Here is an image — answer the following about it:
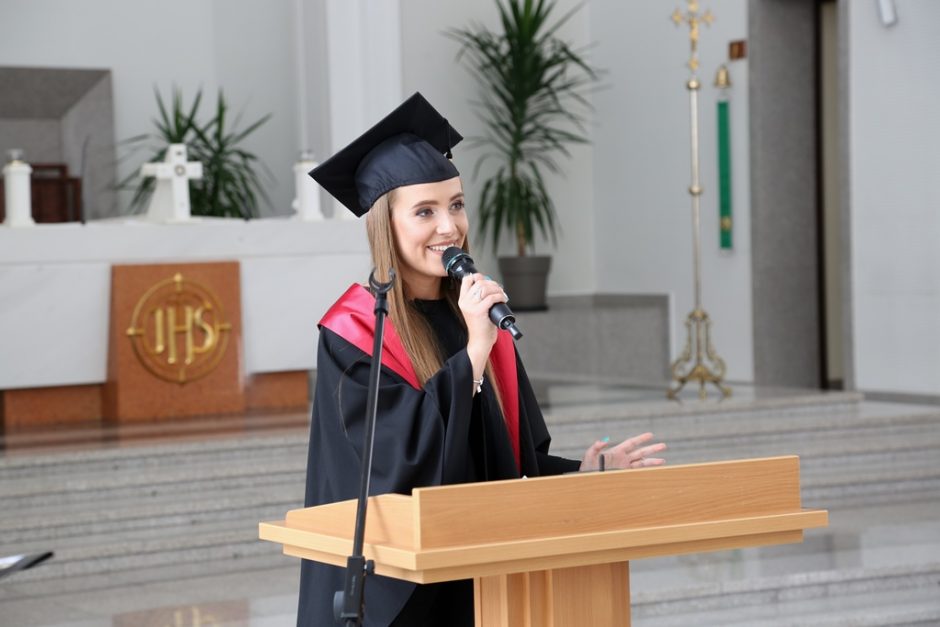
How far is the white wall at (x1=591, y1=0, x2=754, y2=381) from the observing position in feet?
33.0

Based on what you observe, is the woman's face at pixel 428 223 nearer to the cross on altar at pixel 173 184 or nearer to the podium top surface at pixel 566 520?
the podium top surface at pixel 566 520

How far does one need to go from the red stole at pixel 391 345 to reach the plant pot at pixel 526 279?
787 centimetres

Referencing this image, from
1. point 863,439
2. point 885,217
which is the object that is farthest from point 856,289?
point 863,439

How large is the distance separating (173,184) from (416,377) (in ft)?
17.8

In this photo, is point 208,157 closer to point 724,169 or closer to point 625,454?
point 724,169

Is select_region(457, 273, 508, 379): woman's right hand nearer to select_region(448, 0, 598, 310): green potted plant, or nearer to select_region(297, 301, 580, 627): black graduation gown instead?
select_region(297, 301, 580, 627): black graduation gown

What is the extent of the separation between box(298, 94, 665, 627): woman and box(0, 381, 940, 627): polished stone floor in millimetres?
2170

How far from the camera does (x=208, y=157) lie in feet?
32.1

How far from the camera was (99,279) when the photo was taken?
7324 mm

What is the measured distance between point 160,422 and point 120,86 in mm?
3617

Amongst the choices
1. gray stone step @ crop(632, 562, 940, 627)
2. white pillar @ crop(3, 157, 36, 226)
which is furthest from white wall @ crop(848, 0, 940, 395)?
white pillar @ crop(3, 157, 36, 226)

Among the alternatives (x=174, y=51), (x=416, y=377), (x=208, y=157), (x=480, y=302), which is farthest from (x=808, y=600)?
(x=174, y=51)

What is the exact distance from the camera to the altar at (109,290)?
7230 mm

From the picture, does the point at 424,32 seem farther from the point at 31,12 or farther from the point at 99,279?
the point at 99,279
